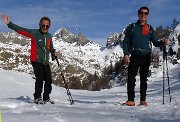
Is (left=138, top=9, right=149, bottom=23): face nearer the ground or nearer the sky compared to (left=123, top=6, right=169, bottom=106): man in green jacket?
nearer the sky

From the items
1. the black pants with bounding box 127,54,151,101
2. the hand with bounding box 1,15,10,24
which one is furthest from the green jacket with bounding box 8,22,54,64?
the black pants with bounding box 127,54,151,101

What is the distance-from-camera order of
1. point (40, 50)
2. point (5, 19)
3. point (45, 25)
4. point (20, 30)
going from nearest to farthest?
point (5, 19), point (20, 30), point (45, 25), point (40, 50)

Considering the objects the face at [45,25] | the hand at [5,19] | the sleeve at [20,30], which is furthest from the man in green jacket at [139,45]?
the hand at [5,19]

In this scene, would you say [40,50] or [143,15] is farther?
[40,50]

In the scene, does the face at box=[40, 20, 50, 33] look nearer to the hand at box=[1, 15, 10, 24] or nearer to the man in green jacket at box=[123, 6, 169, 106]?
the hand at box=[1, 15, 10, 24]

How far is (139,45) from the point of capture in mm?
9250

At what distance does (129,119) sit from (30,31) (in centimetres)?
434

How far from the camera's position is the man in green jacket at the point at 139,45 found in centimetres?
923

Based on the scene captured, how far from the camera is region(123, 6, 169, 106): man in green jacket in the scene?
9232 millimetres

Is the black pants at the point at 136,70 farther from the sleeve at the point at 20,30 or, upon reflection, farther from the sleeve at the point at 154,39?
the sleeve at the point at 20,30

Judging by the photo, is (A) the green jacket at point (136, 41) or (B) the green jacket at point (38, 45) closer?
(A) the green jacket at point (136, 41)

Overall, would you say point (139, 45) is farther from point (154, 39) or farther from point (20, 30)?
point (20, 30)

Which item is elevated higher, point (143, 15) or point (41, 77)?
point (143, 15)

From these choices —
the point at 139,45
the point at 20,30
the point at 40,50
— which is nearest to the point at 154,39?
the point at 139,45
